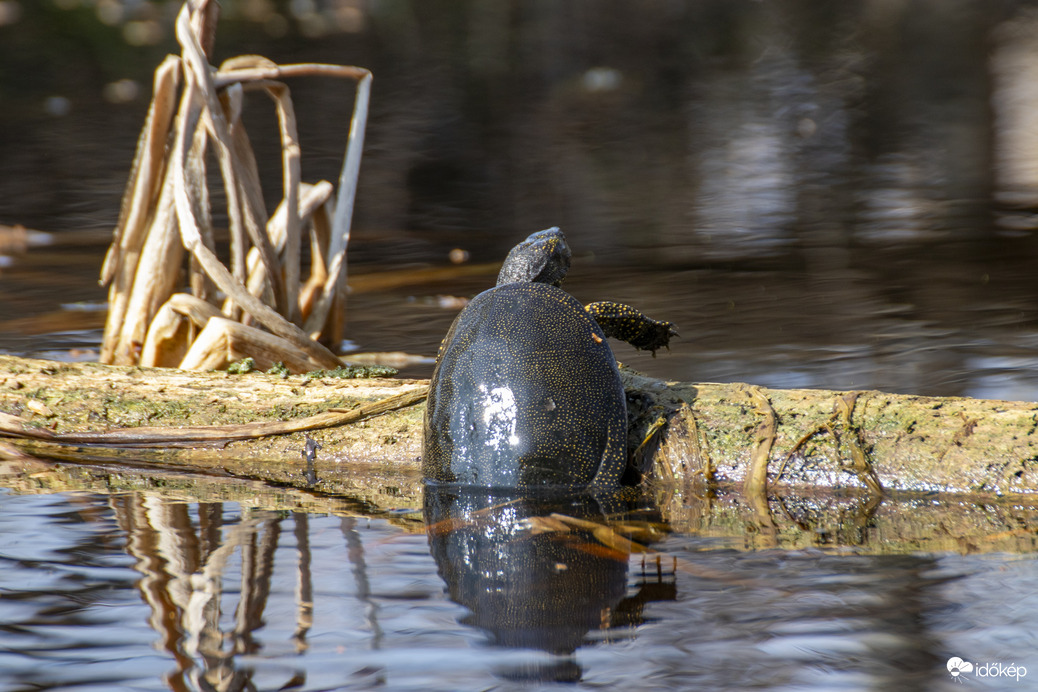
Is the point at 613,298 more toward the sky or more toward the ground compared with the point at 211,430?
more toward the sky

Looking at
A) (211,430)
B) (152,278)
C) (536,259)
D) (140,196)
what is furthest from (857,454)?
(140,196)

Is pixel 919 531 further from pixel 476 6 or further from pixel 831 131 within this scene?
pixel 476 6

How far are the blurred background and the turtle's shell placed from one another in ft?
5.59

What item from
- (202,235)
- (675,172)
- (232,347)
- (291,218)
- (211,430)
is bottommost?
(211,430)

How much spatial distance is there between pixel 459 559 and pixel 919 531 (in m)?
1.40

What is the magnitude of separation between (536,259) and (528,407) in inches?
35.7

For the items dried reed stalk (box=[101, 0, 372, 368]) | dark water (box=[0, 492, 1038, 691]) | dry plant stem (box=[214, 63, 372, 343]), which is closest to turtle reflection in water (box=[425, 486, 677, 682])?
dark water (box=[0, 492, 1038, 691])

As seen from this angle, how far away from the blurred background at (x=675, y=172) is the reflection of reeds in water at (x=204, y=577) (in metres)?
2.02

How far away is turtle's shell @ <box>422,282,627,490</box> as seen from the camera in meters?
3.47

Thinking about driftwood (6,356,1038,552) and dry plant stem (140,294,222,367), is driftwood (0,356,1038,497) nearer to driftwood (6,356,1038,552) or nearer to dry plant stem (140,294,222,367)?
driftwood (6,356,1038,552)

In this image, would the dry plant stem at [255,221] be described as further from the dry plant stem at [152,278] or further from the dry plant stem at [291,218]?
the dry plant stem at [152,278]

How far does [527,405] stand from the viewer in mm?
3465

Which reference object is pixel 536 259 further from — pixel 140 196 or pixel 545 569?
pixel 140 196

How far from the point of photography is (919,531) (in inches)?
125
